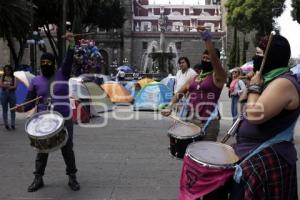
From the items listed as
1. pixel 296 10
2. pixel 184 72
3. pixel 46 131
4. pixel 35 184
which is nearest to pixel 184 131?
pixel 46 131

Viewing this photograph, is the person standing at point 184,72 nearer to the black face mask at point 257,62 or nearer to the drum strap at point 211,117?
the drum strap at point 211,117

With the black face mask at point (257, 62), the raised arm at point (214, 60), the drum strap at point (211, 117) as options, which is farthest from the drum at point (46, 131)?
the black face mask at point (257, 62)

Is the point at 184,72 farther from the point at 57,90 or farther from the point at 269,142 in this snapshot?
the point at 269,142

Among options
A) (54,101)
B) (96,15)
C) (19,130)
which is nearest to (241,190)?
(54,101)

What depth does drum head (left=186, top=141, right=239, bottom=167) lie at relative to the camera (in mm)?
3510

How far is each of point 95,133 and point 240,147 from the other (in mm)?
9005

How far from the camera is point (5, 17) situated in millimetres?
28328

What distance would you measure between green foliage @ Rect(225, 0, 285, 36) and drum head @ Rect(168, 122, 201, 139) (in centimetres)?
4765

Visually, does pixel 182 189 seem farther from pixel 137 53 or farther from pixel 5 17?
pixel 137 53

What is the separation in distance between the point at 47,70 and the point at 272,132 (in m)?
3.84

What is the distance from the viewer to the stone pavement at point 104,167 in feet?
21.5

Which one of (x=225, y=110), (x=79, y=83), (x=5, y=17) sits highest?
(x=5, y=17)

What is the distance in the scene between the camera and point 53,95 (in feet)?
21.4

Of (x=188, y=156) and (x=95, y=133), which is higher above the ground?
(x=188, y=156)
